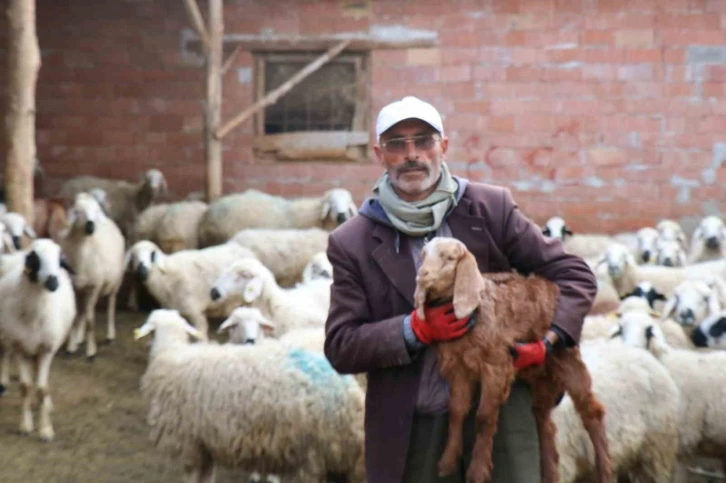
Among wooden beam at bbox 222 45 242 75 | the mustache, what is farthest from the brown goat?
wooden beam at bbox 222 45 242 75

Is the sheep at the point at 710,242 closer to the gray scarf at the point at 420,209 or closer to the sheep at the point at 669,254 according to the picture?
the sheep at the point at 669,254

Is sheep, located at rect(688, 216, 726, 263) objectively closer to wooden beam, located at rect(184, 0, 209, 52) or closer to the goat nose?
wooden beam, located at rect(184, 0, 209, 52)

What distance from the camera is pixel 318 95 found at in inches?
508

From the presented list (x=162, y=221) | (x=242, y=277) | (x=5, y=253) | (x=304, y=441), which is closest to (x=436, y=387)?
(x=304, y=441)

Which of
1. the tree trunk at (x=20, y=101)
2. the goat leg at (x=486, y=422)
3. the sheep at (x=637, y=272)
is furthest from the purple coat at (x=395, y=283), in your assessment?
the sheep at (x=637, y=272)

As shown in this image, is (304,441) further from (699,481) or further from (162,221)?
(162,221)

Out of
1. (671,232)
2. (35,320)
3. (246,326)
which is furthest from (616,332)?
(671,232)

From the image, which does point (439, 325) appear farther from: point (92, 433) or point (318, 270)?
point (318, 270)

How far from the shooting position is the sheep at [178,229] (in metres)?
11.7

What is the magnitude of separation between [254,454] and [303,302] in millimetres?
2434

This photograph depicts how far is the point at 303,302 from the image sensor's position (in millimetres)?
7969

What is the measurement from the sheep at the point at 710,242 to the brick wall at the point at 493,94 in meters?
1.44

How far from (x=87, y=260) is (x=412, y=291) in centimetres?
693

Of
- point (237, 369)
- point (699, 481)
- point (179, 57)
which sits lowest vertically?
point (699, 481)
